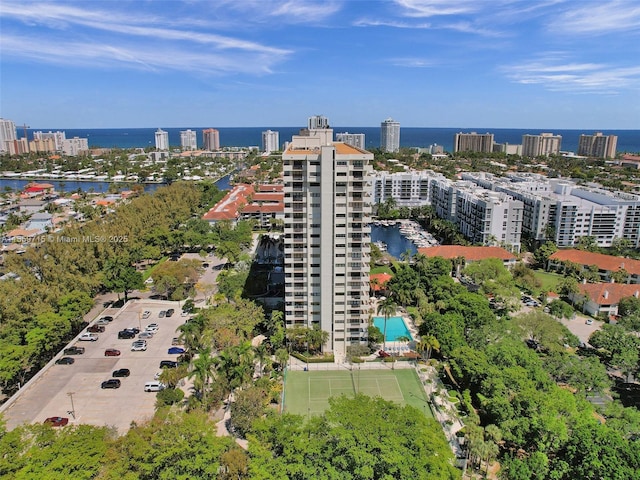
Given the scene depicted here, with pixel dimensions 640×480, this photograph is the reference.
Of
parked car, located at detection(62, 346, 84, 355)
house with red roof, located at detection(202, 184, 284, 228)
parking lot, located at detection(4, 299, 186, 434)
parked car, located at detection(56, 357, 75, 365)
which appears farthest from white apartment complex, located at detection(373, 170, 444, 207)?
parked car, located at detection(56, 357, 75, 365)

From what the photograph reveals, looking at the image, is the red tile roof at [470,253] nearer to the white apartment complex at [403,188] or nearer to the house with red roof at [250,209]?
the house with red roof at [250,209]

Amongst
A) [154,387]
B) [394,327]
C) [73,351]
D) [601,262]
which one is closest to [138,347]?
[73,351]

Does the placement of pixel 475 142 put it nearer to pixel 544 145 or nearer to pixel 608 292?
pixel 544 145

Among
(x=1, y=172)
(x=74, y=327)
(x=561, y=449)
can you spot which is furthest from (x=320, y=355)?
(x=1, y=172)

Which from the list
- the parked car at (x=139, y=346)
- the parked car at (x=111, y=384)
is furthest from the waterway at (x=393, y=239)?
the parked car at (x=111, y=384)

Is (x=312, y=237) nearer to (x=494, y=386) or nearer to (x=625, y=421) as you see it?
(x=494, y=386)
